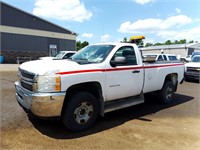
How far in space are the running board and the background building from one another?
25.0m

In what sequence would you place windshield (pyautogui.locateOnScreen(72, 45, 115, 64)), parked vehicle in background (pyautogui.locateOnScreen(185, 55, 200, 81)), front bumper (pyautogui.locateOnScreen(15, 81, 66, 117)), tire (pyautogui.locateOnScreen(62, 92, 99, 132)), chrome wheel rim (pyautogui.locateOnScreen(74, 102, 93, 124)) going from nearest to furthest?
front bumper (pyautogui.locateOnScreen(15, 81, 66, 117)) < tire (pyautogui.locateOnScreen(62, 92, 99, 132)) < chrome wheel rim (pyautogui.locateOnScreen(74, 102, 93, 124)) < windshield (pyautogui.locateOnScreen(72, 45, 115, 64)) < parked vehicle in background (pyautogui.locateOnScreen(185, 55, 200, 81))

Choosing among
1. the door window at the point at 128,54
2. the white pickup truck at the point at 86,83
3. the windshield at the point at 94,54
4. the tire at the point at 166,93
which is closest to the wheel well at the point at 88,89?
the white pickup truck at the point at 86,83

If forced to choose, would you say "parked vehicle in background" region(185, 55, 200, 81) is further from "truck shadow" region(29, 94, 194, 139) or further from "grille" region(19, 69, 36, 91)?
"grille" region(19, 69, 36, 91)

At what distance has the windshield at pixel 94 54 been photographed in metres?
5.01

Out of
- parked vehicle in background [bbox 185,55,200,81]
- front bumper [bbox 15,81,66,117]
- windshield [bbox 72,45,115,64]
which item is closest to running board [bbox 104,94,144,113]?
windshield [bbox 72,45,115,64]

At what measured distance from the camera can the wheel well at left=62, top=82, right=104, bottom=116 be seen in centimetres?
434

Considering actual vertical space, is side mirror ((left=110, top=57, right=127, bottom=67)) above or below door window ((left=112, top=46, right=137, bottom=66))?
below

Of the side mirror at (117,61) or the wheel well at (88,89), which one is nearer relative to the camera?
the wheel well at (88,89)

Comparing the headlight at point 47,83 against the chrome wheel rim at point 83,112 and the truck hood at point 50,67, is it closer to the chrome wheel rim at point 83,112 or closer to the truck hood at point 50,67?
the truck hood at point 50,67

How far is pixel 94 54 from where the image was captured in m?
5.31

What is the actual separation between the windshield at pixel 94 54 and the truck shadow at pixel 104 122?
1514mm

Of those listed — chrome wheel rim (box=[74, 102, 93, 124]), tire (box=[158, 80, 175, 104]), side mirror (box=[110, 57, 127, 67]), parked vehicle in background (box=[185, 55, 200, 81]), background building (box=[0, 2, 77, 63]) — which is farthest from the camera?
background building (box=[0, 2, 77, 63])

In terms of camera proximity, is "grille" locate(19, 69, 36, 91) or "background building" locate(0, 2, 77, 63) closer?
"grille" locate(19, 69, 36, 91)

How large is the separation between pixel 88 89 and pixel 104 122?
99 cm
